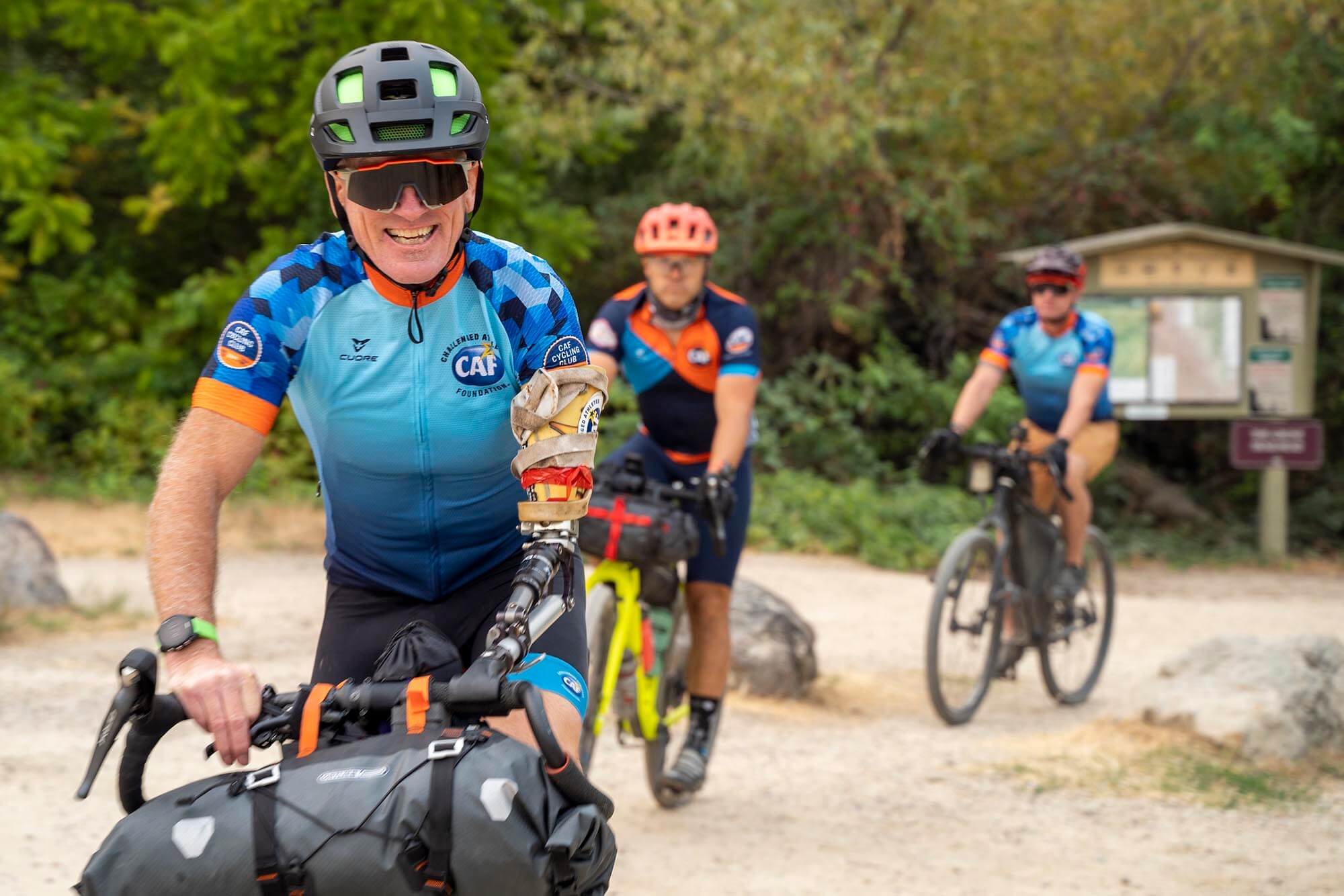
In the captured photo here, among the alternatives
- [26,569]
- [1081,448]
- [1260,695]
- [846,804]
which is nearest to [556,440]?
[846,804]

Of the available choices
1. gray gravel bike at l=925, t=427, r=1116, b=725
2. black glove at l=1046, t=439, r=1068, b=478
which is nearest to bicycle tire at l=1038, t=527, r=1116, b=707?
gray gravel bike at l=925, t=427, r=1116, b=725

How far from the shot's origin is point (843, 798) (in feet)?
19.5

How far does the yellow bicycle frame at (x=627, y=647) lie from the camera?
5.12 metres

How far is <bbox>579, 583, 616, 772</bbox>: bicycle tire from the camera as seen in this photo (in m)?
5.05

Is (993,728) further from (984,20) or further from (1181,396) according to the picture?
(984,20)

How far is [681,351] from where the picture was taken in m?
5.70

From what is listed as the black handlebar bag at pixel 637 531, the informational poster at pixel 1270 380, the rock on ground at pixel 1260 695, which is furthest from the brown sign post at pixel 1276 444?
the black handlebar bag at pixel 637 531

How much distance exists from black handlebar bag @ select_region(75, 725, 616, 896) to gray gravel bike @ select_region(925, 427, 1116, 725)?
535 centimetres

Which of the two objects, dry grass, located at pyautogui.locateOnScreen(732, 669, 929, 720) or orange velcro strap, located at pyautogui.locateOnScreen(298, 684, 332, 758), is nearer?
orange velcro strap, located at pyautogui.locateOnScreen(298, 684, 332, 758)

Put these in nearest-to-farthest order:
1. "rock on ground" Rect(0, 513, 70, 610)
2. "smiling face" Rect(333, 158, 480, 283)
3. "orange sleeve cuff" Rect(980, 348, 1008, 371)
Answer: "smiling face" Rect(333, 158, 480, 283) → "orange sleeve cuff" Rect(980, 348, 1008, 371) → "rock on ground" Rect(0, 513, 70, 610)

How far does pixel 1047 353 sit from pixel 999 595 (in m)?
1.40

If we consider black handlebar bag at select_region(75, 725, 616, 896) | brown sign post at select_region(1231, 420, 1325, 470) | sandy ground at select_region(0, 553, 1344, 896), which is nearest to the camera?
black handlebar bag at select_region(75, 725, 616, 896)

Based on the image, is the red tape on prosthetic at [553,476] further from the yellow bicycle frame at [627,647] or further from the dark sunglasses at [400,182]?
the yellow bicycle frame at [627,647]

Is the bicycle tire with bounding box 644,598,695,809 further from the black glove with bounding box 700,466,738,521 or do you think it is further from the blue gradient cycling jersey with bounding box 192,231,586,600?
the blue gradient cycling jersey with bounding box 192,231,586,600
